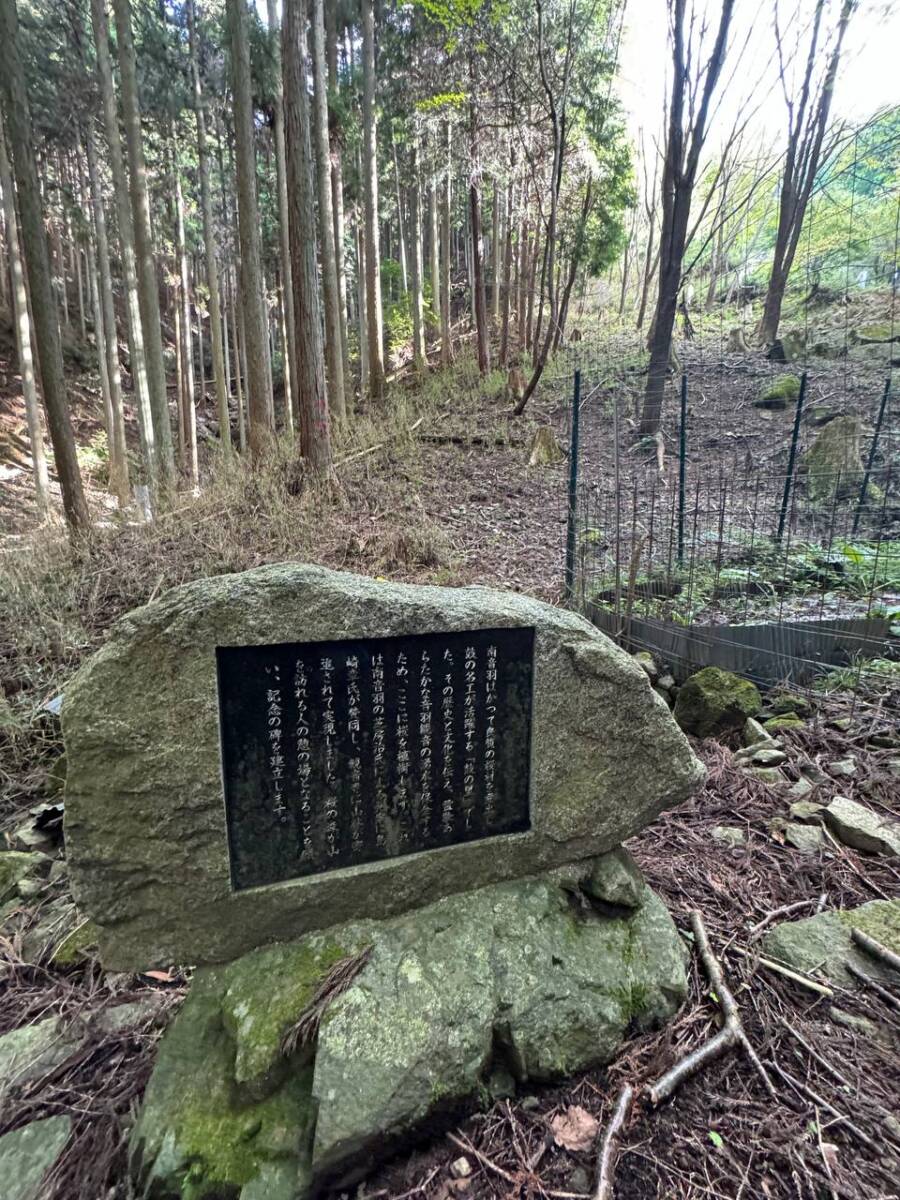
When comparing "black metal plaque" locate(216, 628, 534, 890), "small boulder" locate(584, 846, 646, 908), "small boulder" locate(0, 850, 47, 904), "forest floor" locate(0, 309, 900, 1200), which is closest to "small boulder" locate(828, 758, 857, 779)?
"forest floor" locate(0, 309, 900, 1200)

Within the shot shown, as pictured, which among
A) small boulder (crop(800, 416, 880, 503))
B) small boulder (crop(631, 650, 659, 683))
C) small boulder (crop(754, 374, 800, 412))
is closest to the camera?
small boulder (crop(631, 650, 659, 683))

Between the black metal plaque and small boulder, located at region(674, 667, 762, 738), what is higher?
the black metal plaque

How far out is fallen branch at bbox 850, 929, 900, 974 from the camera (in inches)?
71.3

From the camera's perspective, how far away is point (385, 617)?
1.77 m

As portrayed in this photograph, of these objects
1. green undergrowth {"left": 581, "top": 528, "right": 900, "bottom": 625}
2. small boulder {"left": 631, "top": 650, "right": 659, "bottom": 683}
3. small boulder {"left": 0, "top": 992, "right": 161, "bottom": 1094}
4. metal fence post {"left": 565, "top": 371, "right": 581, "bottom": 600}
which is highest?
metal fence post {"left": 565, "top": 371, "right": 581, "bottom": 600}

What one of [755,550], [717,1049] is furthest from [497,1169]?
[755,550]

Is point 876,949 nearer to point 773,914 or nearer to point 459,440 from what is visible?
point 773,914

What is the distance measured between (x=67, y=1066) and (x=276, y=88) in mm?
14250

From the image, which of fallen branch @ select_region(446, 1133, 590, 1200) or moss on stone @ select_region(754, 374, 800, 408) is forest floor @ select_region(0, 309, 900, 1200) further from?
moss on stone @ select_region(754, 374, 800, 408)

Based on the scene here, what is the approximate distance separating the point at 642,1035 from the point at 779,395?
38.7 ft

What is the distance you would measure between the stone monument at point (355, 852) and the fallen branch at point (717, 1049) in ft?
0.38

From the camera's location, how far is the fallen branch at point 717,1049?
60.2 inches

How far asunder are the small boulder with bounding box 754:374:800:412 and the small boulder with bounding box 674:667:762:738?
916 cm

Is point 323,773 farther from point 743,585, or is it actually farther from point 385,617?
point 743,585
